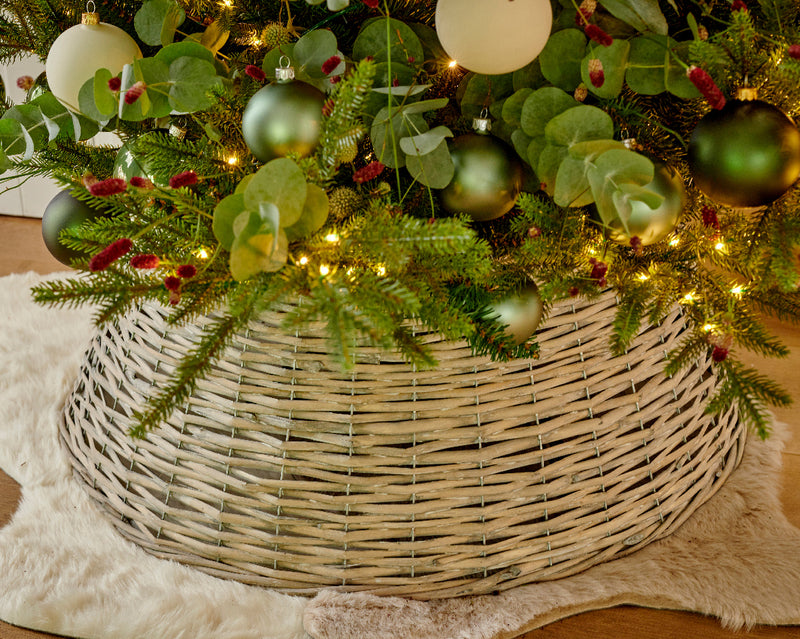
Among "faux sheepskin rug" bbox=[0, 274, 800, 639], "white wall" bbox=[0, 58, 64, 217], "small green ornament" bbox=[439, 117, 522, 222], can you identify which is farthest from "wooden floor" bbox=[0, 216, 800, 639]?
"white wall" bbox=[0, 58, 64, 217]

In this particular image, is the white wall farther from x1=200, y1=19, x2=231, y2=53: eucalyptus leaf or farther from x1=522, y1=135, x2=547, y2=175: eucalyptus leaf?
x1=522, y1=135, x2=547, y2=175: eucalyptus leaf

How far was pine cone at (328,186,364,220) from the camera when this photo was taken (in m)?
0.49

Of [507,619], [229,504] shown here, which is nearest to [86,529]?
[229,504]

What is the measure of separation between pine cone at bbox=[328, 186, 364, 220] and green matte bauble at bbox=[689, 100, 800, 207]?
0.80 feet

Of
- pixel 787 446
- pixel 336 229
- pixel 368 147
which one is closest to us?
pixel 336 229

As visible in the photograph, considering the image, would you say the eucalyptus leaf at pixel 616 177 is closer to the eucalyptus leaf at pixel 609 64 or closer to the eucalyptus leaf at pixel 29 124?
the eucalyptus leaf at pixel 609 64

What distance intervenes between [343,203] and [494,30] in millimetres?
157

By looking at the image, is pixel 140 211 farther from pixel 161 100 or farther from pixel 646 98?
pixel 646 98

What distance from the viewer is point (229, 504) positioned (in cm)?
58

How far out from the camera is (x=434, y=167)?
0.49 m

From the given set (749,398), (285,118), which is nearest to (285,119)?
(285,118)

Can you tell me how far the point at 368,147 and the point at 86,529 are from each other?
1.49 feet

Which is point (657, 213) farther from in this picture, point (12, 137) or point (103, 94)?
point (12, 137)

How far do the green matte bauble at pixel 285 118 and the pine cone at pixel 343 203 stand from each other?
41 millimetres
